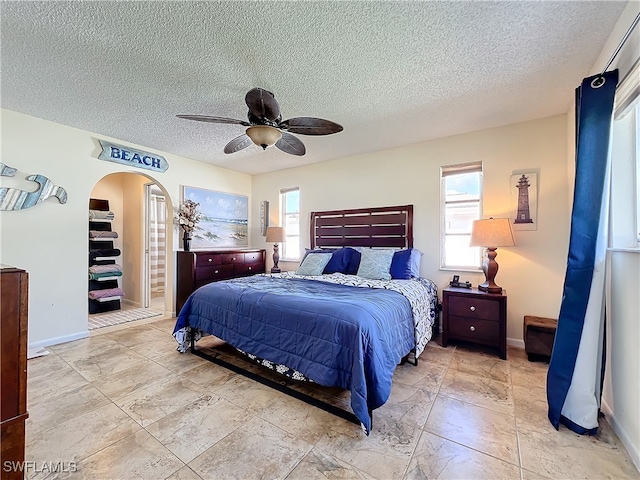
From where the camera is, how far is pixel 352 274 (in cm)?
372

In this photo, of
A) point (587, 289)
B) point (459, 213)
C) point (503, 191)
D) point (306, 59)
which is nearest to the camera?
point (587, 289)

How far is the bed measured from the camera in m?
1.78

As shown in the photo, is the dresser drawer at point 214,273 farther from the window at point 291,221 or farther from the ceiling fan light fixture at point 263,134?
the ceiling fan light fixture at point 263,134

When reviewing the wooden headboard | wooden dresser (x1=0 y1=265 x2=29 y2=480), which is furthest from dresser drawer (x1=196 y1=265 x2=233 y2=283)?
wooden dresser (x1=0 y1=265 x2=29 y2=480)

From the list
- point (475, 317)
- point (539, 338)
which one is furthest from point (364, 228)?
point (539, 338)

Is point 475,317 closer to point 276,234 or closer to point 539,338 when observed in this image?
point 539,338

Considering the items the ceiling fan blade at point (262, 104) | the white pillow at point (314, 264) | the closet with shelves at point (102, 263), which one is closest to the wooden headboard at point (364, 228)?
the white pillow at point (314, 264)

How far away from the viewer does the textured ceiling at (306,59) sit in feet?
5.35

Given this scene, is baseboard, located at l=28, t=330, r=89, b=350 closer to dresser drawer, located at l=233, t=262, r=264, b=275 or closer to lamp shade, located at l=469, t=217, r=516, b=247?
dresser drawer, located at l=233, t=262, r=264, b=275

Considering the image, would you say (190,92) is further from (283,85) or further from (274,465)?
(274,465)

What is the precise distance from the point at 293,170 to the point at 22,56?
346 cm

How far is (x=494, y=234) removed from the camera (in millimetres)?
2840

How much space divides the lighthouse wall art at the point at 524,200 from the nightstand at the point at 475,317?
0.87m

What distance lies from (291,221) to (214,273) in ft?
5.46
